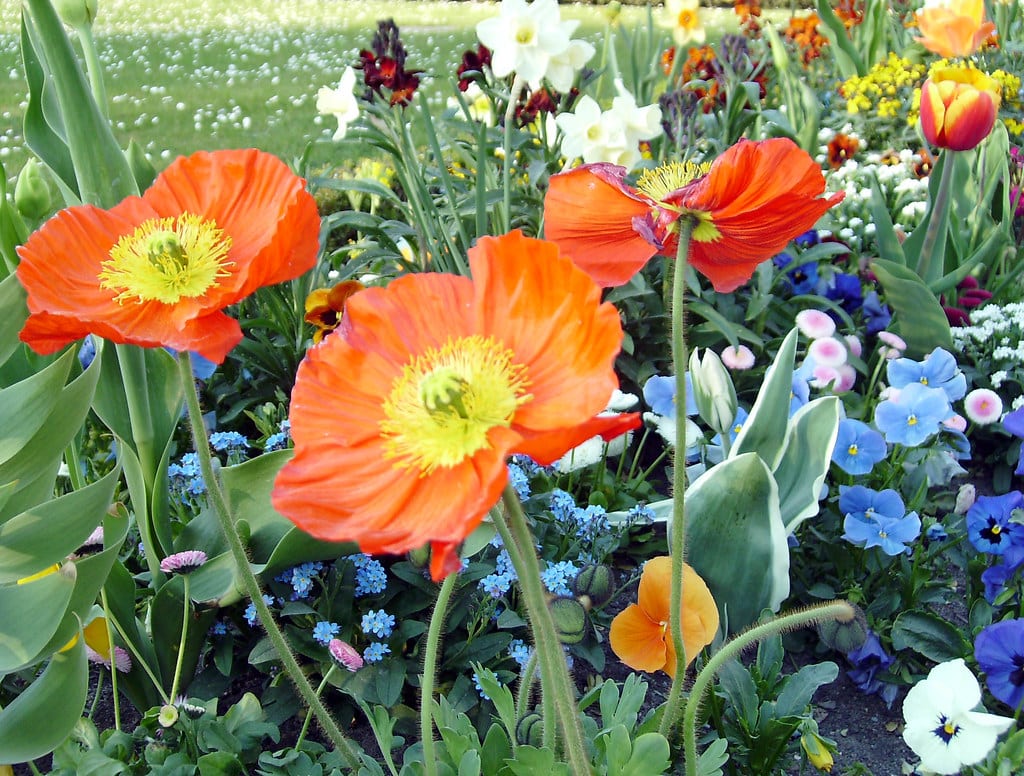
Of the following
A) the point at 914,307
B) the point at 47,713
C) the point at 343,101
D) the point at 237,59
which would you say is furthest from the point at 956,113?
the point at 237,59

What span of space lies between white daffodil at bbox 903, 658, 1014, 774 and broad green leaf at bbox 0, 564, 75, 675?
1011 millimetres

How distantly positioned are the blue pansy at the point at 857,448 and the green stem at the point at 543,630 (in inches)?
37.4

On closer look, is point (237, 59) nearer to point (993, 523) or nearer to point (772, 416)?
point (772, 416)

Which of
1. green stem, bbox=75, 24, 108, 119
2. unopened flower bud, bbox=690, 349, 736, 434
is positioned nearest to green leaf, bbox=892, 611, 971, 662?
unopened flower bud, bbox=690, 349, 736, 434

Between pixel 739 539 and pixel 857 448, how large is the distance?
0.34m

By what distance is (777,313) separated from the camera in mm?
2512

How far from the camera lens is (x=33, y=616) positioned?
3.54ft

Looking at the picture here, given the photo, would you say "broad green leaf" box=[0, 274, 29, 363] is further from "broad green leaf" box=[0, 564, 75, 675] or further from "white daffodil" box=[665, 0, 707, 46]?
"white daffodil" box=[665, 0, 707, 46]

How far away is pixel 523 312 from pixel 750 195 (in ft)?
0.97

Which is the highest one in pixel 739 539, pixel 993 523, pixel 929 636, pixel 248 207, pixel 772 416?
pixel 248 207

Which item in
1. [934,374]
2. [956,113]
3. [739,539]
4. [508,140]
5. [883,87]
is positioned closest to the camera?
[739,539]

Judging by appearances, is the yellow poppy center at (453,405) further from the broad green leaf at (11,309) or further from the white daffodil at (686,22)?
the white daffodil at (686,22)

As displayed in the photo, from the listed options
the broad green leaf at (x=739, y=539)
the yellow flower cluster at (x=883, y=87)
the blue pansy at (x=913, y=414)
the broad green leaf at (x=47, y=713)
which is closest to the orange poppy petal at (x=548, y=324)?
the broad green leaf at (x=47, y=713)

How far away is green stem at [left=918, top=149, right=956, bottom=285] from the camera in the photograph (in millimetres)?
2301
